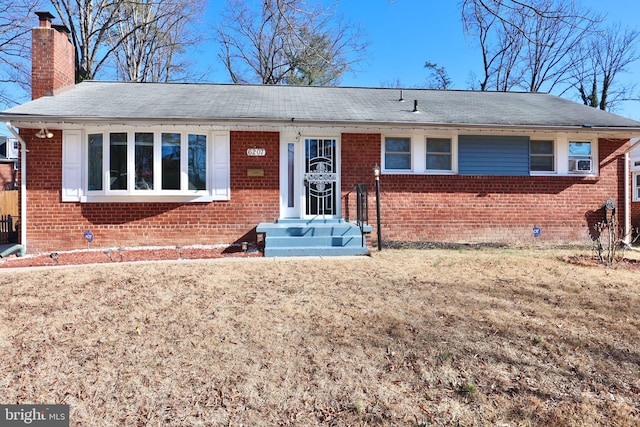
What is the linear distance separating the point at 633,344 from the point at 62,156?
10172mm

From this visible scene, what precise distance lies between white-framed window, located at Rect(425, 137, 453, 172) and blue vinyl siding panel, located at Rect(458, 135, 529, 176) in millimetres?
275

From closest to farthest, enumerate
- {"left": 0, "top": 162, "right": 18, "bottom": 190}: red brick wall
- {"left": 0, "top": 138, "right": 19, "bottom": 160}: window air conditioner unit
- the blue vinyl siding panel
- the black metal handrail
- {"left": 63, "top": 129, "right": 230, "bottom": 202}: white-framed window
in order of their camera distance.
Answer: {"left": 63, "top": 129, "right": 230, "bottom": 202}: white-framed window
the black metal handrail
the blue vinyl siding panel
{"left": 0, "top": 162, "right": 18, "bottom": 190}: red brick wall
{"left": 0, "top": 138, "right": 19, "bottom": 160}: window air conditioner unit

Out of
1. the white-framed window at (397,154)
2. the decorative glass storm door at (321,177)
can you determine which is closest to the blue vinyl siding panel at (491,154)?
the white-framed window at (397,154)

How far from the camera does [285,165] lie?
877cm

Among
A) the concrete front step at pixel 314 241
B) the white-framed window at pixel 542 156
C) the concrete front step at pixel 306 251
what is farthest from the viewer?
the white-framed window at pixel 542 156

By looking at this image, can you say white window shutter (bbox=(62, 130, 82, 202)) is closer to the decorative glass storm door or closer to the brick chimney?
the brick chimney

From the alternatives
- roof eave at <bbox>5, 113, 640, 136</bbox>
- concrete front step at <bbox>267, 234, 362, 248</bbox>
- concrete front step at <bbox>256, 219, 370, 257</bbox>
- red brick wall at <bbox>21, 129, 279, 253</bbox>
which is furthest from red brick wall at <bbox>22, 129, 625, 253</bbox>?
concrete front step at <bbox>267, 234, 362, 248</bbox>

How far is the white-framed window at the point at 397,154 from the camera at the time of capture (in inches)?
356

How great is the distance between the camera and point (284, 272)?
216 inches

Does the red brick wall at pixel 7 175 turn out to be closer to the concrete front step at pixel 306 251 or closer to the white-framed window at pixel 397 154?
the concrete front step at pixel 306 251

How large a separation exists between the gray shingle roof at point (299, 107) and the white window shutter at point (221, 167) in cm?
60

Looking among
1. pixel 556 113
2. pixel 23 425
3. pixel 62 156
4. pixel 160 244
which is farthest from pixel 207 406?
pixel 556 113

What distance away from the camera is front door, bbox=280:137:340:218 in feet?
29.0

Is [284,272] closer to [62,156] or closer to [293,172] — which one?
[293,172]
